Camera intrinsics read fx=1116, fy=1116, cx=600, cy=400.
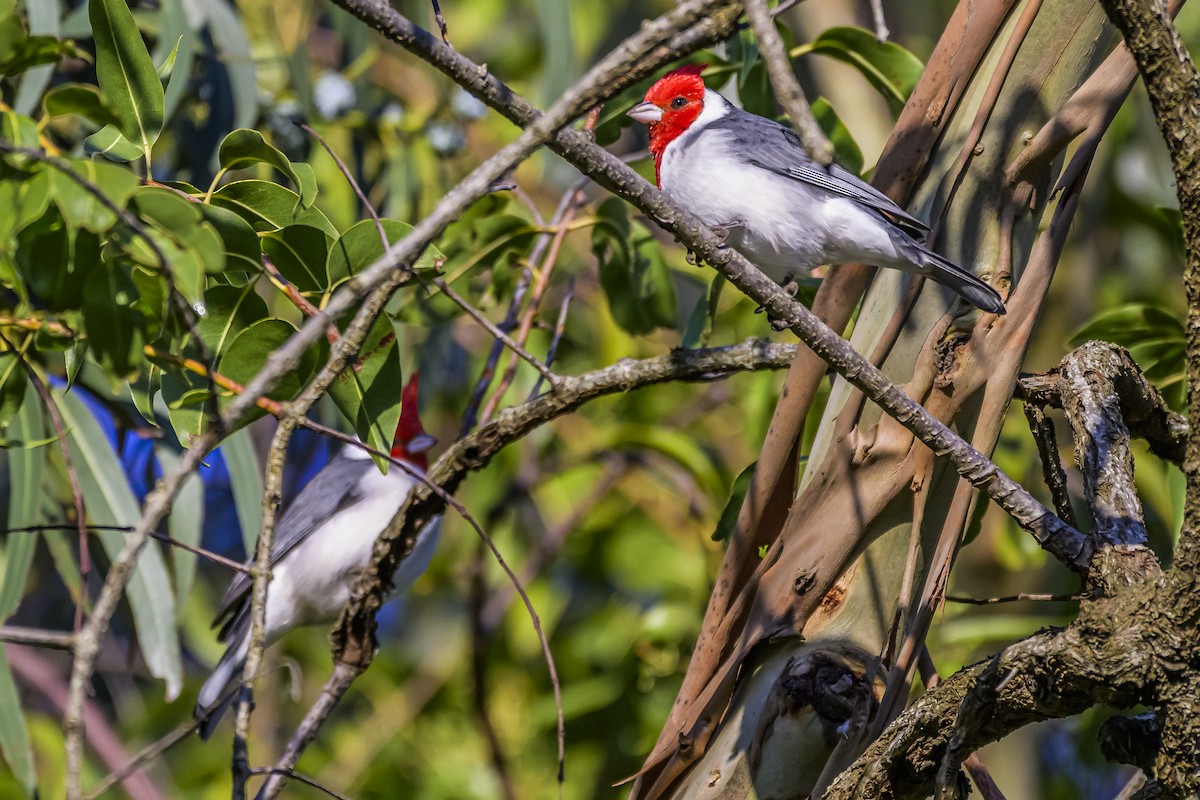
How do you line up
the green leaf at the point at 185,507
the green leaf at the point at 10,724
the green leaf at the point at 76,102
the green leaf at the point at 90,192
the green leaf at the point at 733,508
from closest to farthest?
the green leaf at the point at 90,192, the green leaf at the point at 76,102, the green leaf at the point at 733,508, the green leaf at the point at 10,724, the green leaf at the point at 185,507

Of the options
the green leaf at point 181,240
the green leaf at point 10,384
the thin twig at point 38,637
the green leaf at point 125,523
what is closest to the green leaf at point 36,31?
the green leaf at point 125,523

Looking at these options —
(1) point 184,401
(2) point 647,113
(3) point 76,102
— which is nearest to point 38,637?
(1) point 184,401

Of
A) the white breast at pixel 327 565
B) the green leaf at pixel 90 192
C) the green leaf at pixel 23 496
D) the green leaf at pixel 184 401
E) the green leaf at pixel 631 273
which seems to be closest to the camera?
the green leaf at pixel 90 192

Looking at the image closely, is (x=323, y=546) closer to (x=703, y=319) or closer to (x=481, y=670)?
(x=481, y=670)

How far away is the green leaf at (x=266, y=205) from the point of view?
5.24 feet

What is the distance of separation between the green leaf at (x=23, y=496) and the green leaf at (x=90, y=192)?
1.31m

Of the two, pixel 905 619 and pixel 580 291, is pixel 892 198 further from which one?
pixel 580 291

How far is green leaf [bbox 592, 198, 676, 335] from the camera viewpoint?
2612 millimetres

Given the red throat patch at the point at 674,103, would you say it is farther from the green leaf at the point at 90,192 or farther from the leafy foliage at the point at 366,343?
the green leaf at the point at 90,192

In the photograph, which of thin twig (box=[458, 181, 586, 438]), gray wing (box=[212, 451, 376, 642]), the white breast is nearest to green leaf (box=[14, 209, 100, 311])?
thin twig (box=[458, 181, 586, 438])

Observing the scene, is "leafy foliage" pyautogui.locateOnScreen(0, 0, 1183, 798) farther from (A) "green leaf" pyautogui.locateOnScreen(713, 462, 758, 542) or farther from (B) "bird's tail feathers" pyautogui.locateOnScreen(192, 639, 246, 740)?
(B) "bird's tail feathers" pyautogui.locateOnScreen(192, 639, 246, 740)

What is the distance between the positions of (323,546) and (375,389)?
2.18 meters

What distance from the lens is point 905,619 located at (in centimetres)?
162

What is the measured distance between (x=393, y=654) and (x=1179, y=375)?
325cm
